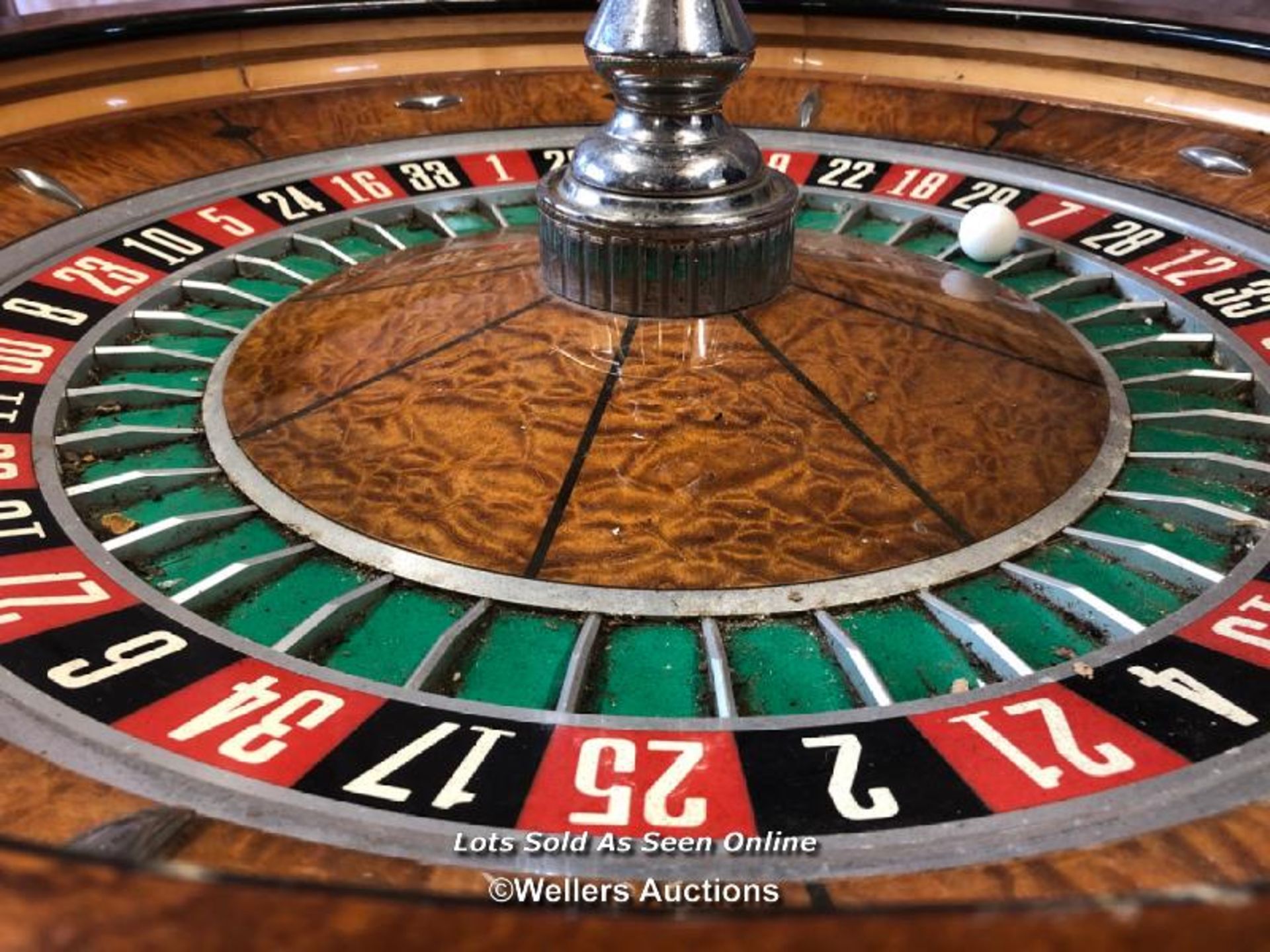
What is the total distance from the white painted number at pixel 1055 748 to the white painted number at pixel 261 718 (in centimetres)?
93

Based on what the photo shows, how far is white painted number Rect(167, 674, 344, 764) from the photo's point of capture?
165 centimetres

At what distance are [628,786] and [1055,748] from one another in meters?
0.59

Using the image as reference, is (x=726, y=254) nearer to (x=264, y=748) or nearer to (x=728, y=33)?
(x=728, y=33)

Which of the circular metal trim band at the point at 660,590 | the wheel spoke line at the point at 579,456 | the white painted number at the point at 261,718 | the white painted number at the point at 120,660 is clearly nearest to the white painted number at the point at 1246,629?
the circular metal trim band at the point at 660,590

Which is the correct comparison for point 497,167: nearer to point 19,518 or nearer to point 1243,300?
point 19,518

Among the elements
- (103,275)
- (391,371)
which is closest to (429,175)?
(103,275)

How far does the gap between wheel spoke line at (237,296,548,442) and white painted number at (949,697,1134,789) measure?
142 centimetres

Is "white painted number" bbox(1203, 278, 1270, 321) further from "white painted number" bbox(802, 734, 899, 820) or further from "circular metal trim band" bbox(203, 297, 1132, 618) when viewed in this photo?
"white painted number" bbox(802, 734, 899, 820)

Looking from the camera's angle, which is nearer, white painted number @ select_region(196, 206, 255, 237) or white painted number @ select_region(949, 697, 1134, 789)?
white painted number @ select_region(949, 697, 1134, 789)

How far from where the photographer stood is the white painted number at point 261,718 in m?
1.65

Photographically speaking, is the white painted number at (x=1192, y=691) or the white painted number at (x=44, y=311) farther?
the white painted number at (x=44, y=311)

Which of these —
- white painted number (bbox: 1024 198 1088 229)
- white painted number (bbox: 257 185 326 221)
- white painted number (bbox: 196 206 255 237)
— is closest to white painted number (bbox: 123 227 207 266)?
white painted number (bbox: 196 206 255 237)

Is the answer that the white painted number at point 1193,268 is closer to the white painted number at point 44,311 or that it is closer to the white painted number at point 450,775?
the white painted number at point 450,775

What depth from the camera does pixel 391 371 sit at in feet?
8.56
